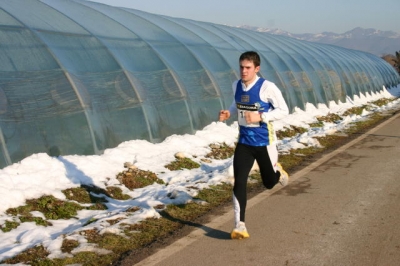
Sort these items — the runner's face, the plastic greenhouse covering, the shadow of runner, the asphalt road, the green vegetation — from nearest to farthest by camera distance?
1. the asphalt road
2. the green vegetation
3. the runner's face
4. the shadow of runner
5. the plastic greenhouse covering

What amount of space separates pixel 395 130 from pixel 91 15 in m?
9.83

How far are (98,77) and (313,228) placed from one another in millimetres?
6243

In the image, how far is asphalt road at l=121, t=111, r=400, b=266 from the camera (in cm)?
475

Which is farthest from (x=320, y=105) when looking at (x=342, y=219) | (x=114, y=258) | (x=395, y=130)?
(x=114, y=258)

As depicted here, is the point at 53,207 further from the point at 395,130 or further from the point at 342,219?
the point at 395,130

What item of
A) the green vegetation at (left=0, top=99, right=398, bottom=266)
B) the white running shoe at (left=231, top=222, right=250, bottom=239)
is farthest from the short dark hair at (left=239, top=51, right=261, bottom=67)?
the green vegetation at (left=0, top=99, right=398, bottom=266)

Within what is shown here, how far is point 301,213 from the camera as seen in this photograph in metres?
6.39

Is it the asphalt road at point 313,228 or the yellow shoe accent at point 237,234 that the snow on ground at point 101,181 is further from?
the yellow shoe accent at point 237,234

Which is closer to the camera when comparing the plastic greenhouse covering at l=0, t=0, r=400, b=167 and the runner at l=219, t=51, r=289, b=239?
the runner at l=219, t=51, r=289, b=239

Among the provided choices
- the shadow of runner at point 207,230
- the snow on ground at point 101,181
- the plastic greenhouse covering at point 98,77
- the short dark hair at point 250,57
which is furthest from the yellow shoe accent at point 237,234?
the plastic greenhouse covering at point 98,77

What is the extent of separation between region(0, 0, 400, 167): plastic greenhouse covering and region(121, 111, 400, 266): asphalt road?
3.65 meters

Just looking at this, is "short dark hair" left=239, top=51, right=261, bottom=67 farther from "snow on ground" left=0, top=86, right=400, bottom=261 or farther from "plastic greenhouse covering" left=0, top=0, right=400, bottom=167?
"plastic greenhouse covering" left=0, top=0, right=400, bottom=167

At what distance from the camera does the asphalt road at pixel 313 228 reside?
4750 millimetres

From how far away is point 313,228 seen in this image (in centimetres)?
571
